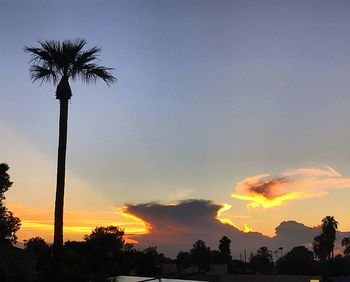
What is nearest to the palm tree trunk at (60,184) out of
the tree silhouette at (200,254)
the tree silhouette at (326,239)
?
the tree silhouette at (326,239)

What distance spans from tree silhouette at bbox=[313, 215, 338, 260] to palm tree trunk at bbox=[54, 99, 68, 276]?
102 meters

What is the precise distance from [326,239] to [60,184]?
104 metres

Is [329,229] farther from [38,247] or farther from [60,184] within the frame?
[60,184]

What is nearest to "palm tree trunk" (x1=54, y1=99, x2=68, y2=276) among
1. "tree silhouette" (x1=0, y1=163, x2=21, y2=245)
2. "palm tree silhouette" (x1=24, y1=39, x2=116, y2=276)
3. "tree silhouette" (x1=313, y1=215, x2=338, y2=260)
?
"palm tree silhouette" (x1=24, y1=39, x2=116, y2=276)

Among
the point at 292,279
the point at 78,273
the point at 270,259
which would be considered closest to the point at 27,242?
the point at 270,259

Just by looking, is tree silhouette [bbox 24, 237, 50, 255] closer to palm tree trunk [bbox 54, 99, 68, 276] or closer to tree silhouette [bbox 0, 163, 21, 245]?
tree silhouette [bbox 0, 163, 21, 245]

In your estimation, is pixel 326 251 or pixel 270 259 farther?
pixel 270 259

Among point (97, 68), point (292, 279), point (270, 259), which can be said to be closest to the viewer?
point (97, 68)

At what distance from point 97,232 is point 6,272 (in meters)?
59.5

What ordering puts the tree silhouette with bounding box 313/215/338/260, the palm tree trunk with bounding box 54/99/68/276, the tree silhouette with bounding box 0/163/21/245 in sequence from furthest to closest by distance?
the tree silhouette with bounding box 313/215/338/260, the tree silhouette with bounding box 0/163/21/245, the palm tree trunk with bounding box 54/99/68/276

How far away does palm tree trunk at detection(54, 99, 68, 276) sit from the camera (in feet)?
72.7

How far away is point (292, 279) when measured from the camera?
53625mm

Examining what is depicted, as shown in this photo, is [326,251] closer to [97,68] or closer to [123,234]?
[123,234]

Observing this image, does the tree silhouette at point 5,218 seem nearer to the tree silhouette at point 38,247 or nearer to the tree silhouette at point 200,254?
the tree silhouette at point 38,247
